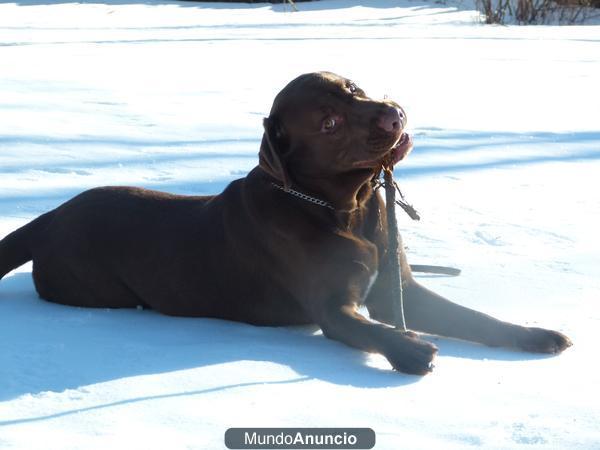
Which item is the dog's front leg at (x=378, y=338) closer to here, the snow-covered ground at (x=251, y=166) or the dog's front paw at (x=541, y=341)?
the snow-covered ground at (x=251, y=166)

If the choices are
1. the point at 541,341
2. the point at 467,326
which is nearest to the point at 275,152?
the point at 467,326

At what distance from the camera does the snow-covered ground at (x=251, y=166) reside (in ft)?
10.7

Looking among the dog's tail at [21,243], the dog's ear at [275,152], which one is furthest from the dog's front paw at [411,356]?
the dog's tail at [21,243]

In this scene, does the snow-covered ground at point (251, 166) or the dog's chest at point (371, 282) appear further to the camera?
the dog's chest at point (371, 282)

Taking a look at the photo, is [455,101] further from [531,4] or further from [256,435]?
[531,4]

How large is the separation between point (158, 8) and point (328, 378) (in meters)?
16.3

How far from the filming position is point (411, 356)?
148 inches

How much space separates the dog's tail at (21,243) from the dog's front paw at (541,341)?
6.73ft

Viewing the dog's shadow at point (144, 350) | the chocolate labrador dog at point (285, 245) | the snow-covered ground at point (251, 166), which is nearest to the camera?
the snow-covered ground at point (251, 166)

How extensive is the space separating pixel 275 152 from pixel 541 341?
3.82ft

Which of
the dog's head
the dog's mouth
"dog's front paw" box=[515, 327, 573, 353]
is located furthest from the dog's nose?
"dog's front paw" box=[515, 327, 573, 353]

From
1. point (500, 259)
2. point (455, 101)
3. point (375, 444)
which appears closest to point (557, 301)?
point (500, 259)

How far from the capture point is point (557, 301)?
4.65m

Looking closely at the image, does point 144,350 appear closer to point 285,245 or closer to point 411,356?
point 285,245
